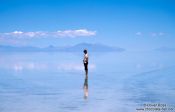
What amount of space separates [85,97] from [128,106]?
143364mm

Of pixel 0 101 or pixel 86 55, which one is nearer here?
pixel 86 55

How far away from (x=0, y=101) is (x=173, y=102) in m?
81.0

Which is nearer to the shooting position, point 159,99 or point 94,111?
point 159,99

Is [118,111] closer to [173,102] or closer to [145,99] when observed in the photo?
[145,99]

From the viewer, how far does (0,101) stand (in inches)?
7815

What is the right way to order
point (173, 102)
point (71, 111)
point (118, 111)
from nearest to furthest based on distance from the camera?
point (173, 102)
point (71, 111)
point (118, 111)

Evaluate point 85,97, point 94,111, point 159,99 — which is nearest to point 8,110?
point 94,111

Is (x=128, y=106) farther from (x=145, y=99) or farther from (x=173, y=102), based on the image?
(x=173, y=102)

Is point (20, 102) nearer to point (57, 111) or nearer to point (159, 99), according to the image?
point (57, 111)

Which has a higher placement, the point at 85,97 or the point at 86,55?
the point at 86,55

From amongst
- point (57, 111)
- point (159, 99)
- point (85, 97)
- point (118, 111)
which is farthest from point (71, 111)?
point (85, 97)

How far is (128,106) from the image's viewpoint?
636 ft

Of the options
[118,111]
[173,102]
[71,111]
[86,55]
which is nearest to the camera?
Answer: [86,55]

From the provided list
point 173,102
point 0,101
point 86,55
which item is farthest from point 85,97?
point 0,101
